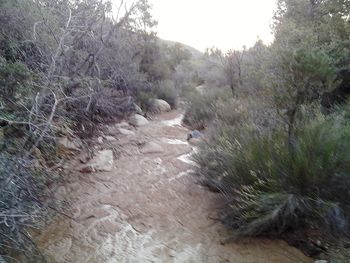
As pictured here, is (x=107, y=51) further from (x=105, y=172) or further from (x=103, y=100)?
(x=105, y=172)

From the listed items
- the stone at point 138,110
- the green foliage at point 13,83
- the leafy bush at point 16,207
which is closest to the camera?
the leafy bush at point 16,207

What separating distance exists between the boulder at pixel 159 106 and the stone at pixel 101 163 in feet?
15.9

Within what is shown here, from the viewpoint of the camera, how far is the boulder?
10.9 m

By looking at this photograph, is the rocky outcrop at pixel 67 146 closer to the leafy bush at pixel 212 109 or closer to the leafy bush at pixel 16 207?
the leafy bush at pixel 16 207

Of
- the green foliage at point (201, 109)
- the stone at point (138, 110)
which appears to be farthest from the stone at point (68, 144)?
the stone at point (138, 110)

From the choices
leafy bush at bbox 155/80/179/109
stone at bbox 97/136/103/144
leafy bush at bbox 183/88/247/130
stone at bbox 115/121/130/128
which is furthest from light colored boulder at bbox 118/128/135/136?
leafy bush at bbox 155/80/179/109

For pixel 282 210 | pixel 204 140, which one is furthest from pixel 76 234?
pixel 204 140

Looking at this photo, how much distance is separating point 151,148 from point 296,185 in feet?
12.5

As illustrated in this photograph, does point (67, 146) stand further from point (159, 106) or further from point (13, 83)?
point (159, 106)

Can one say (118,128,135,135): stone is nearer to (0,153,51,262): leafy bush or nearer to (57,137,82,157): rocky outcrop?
(57,137,82,157): rocky outcrop

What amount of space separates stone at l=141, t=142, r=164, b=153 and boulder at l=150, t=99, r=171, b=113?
3.80 metres

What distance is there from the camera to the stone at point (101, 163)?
217 inches

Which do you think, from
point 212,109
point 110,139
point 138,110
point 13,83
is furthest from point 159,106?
point 13,83

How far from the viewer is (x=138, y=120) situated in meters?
8.94
